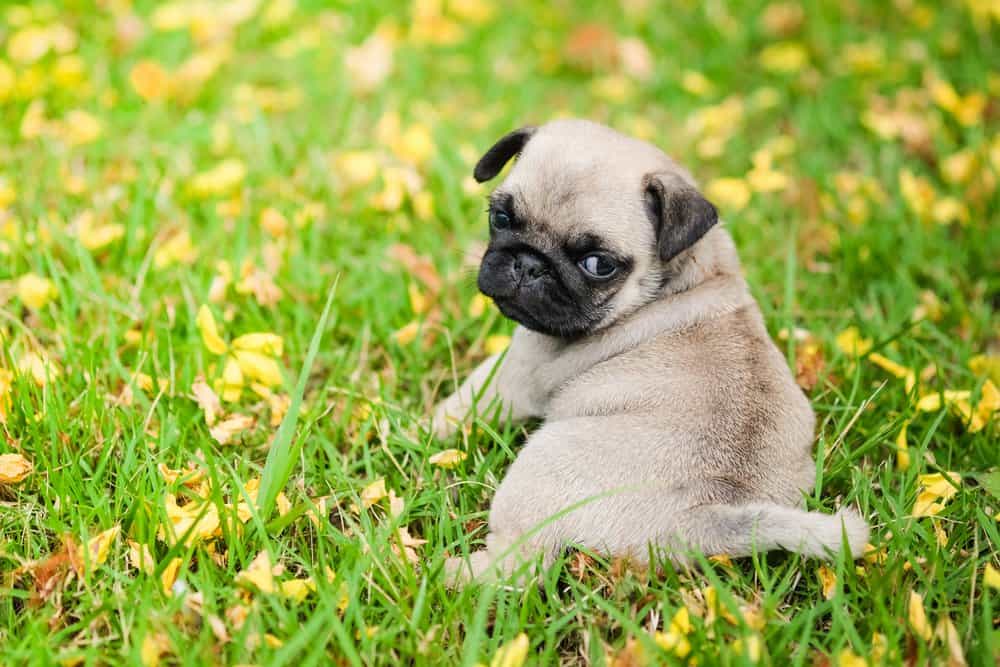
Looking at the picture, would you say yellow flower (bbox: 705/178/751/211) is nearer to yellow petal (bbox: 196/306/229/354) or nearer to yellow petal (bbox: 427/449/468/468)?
yellow petal (bbox: 427/449/468/468)

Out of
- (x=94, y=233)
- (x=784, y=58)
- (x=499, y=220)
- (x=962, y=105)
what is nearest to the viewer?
(x=499, y=220)

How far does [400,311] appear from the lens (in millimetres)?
4688

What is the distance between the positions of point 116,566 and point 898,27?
708 cm

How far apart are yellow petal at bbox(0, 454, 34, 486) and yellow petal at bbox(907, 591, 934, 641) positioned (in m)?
3.04

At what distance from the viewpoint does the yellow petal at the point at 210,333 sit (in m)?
3.96

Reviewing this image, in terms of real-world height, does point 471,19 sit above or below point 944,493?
above

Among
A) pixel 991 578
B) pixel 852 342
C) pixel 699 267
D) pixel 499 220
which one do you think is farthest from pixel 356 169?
pixel 991 578

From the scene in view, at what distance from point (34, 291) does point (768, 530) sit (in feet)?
10.6

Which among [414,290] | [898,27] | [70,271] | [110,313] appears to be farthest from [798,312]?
[898,27]

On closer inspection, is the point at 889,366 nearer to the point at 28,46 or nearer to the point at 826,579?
the point at 826,579

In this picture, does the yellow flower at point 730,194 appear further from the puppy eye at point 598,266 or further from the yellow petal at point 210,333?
the yellow petal at point 210,333


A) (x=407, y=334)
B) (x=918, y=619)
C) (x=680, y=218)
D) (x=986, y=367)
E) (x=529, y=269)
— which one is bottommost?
(x=986, y=367)

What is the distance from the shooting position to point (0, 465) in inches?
131

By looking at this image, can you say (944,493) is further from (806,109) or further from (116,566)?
(806,109)
